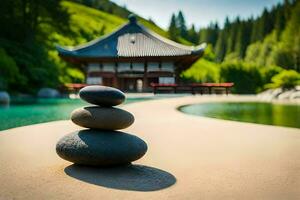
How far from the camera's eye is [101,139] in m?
5.27

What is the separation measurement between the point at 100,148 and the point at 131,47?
3171 cm

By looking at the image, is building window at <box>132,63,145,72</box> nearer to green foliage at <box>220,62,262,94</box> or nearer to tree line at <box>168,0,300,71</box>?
green foliage at <box>220,62,262,94</box>

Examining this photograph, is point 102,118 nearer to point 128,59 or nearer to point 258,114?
point 258,114

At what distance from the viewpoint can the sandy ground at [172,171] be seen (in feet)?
13.8

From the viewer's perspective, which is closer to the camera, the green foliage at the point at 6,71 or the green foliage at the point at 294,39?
the green foliage at the point at 6,71

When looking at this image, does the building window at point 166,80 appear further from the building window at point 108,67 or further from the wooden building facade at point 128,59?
the building window at point 108,67

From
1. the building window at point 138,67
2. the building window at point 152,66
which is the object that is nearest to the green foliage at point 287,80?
the building window at point 152,66

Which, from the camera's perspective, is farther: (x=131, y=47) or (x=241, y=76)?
(x=241, y=76)

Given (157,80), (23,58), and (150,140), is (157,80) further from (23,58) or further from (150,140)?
(150,140)

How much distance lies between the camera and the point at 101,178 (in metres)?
4.83

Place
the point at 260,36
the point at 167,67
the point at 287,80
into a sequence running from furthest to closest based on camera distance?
the point at 260,36 → the point at 167,67 → the point at 287,80

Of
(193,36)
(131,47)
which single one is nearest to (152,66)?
(131,47)

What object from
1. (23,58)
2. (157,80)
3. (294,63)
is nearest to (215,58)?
(294,63)

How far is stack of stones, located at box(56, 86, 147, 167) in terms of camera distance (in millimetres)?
5117
